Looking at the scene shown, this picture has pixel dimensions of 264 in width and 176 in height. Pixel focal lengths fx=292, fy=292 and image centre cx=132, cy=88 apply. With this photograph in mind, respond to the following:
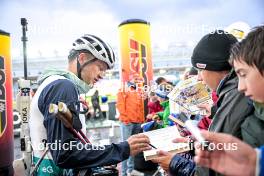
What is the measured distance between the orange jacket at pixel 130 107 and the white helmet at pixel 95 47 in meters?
3.70

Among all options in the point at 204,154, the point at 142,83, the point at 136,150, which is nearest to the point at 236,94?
the point at 204,154

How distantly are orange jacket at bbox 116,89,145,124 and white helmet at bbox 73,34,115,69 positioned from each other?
3703mm

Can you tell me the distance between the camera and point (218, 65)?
6.51 feet

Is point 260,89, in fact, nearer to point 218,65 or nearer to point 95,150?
point 218,65

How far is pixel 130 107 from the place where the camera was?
6293 mm

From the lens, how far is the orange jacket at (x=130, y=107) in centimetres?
627

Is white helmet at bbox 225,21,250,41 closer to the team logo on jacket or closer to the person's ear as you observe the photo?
the person's ear

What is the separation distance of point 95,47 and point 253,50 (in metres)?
1.55

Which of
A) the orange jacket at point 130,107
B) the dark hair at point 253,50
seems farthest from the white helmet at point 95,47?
the orange jacket at point 130,107

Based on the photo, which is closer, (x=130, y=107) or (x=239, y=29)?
(x=239, y=29)

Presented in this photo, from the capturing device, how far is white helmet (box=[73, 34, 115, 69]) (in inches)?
99.3

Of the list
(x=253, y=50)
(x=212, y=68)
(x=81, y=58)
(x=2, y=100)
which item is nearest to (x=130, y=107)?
(x=2, y=100)

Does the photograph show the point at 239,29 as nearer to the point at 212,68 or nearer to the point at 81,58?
the point at 212,68

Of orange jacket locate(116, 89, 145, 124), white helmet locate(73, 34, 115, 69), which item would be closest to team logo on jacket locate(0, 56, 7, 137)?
orange jacket locate(116, 89, 145, 124)
